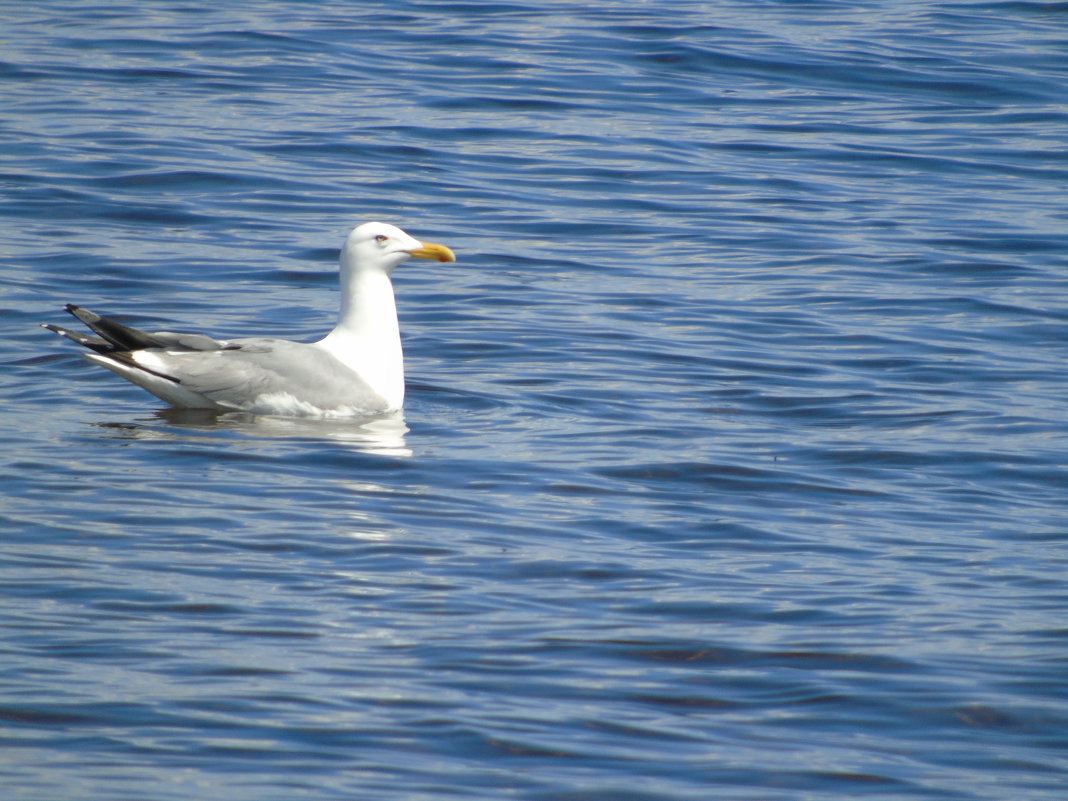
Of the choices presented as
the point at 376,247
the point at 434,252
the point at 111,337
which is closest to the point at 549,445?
the point at 434,252

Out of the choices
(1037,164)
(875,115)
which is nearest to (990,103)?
(875,115)

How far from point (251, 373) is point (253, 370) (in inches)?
0.7

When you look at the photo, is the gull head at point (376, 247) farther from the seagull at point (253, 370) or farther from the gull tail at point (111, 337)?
the gull tail at point (111, 337)

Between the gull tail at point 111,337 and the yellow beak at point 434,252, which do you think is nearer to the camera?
the gull tail at point 111,337

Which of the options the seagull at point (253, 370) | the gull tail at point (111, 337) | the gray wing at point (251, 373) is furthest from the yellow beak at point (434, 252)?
the gull tail at point (111, 337)

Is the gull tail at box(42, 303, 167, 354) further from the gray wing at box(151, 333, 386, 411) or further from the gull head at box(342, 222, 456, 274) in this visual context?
the gull head at box(342, 222, 456, 274)

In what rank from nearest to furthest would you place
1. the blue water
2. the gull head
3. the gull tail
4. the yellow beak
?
the blue water → the gull tail → the yellow beak → the gull head

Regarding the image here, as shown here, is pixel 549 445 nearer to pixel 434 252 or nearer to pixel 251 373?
pixel 434 252

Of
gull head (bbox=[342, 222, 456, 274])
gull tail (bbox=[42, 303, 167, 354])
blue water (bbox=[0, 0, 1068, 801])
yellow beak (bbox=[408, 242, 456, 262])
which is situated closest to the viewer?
blue water (bbox=[0, 0, 1068, 801])

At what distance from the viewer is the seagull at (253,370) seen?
27.7ft

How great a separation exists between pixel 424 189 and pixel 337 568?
7872 millimetres

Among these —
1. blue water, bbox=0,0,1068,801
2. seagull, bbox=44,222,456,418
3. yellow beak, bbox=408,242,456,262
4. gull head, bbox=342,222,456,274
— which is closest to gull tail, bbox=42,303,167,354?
seagull, bbox=44,222,456,418

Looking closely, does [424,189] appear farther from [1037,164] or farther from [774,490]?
[774,490]

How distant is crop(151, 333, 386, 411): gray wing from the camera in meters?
8.45
